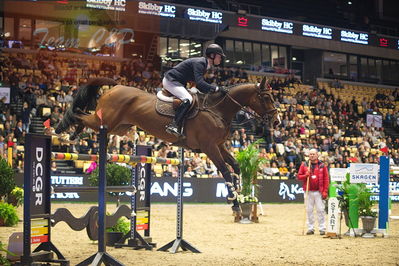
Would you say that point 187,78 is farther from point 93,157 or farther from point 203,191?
point 203,191

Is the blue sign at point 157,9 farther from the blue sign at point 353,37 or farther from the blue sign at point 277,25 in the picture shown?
→ the blue sign at point 353,37

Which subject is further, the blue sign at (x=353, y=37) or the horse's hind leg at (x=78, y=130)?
the blue sign at (x=353, y=37)

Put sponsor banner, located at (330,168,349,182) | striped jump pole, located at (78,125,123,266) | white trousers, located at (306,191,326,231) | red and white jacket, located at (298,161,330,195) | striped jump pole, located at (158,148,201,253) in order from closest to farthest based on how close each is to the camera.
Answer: striped jump pole, located at (78,125,123,266) < striped jump pole, located at (158,148,201,253) < red and white jacket, located at (298,161,330,195) < white trousers, located at (306,191,326,231) < sponsor banner, located at (330,168,349,182)

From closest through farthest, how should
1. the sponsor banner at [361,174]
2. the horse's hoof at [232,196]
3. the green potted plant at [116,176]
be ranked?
the horse's hoof at [232,196] → the sponsor banner at [361,174] → the green potted plant at [116,176]

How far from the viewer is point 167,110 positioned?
862cm

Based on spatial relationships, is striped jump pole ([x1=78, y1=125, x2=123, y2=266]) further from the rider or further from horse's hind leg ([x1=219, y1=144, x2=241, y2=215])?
horse's hind leg ([x1=219, y1=144, x2=241, y2=215])

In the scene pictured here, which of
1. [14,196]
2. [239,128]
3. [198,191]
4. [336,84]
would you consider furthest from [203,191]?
[336,84]

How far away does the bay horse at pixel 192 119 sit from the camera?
333 inches

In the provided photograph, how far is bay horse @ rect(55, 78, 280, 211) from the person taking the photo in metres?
8.46

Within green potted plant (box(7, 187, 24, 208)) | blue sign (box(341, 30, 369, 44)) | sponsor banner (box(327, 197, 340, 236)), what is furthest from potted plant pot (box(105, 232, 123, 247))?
blue sign (box(341, 30, 369, 44))

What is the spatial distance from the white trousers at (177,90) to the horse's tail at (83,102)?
1037mm

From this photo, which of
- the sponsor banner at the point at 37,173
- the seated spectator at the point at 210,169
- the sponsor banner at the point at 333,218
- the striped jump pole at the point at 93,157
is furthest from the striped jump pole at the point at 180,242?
the seated spectator at the point at 210,169

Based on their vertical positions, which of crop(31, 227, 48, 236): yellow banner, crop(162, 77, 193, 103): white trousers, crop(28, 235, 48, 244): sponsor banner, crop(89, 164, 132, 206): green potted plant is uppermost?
crop(162, 77, 193, 103): white trousers

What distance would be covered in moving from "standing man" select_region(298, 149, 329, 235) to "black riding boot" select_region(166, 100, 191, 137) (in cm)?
498
